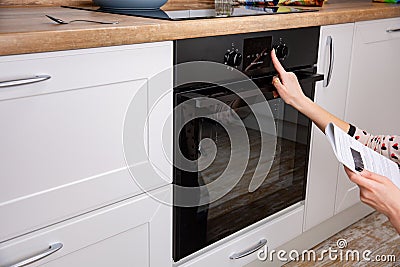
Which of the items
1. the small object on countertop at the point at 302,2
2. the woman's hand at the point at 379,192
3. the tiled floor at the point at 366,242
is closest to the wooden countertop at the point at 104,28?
the small object on countertop at the point at 302,2

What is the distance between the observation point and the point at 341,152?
1065 mm

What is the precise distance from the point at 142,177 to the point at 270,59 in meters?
0.59

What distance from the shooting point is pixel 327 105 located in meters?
1.98

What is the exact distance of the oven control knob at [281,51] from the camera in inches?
65.6

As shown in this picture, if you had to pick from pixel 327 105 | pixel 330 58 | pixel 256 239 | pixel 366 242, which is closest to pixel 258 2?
pixel 330 58

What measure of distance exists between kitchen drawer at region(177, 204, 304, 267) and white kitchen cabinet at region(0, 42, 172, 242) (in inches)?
15.4

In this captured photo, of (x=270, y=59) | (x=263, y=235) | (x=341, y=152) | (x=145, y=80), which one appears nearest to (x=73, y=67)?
(x=145, y=80)

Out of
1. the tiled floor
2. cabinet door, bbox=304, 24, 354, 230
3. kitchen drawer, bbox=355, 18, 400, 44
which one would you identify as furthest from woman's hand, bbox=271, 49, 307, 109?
the tiled floor

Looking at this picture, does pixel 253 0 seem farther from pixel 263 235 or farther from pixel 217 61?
pixel 263 235

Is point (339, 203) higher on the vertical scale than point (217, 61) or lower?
lower

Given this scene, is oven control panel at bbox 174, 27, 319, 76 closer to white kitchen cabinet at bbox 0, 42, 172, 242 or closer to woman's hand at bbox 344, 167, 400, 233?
white kitchen cabinet at bbox 0, 42, 172, 242

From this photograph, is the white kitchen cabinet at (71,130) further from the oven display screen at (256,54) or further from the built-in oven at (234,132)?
the oven display screen at (256,54)

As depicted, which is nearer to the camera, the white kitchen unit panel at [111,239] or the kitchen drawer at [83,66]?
the kitchen drawer at [83,66]

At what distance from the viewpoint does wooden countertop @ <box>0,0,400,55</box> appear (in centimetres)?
105
